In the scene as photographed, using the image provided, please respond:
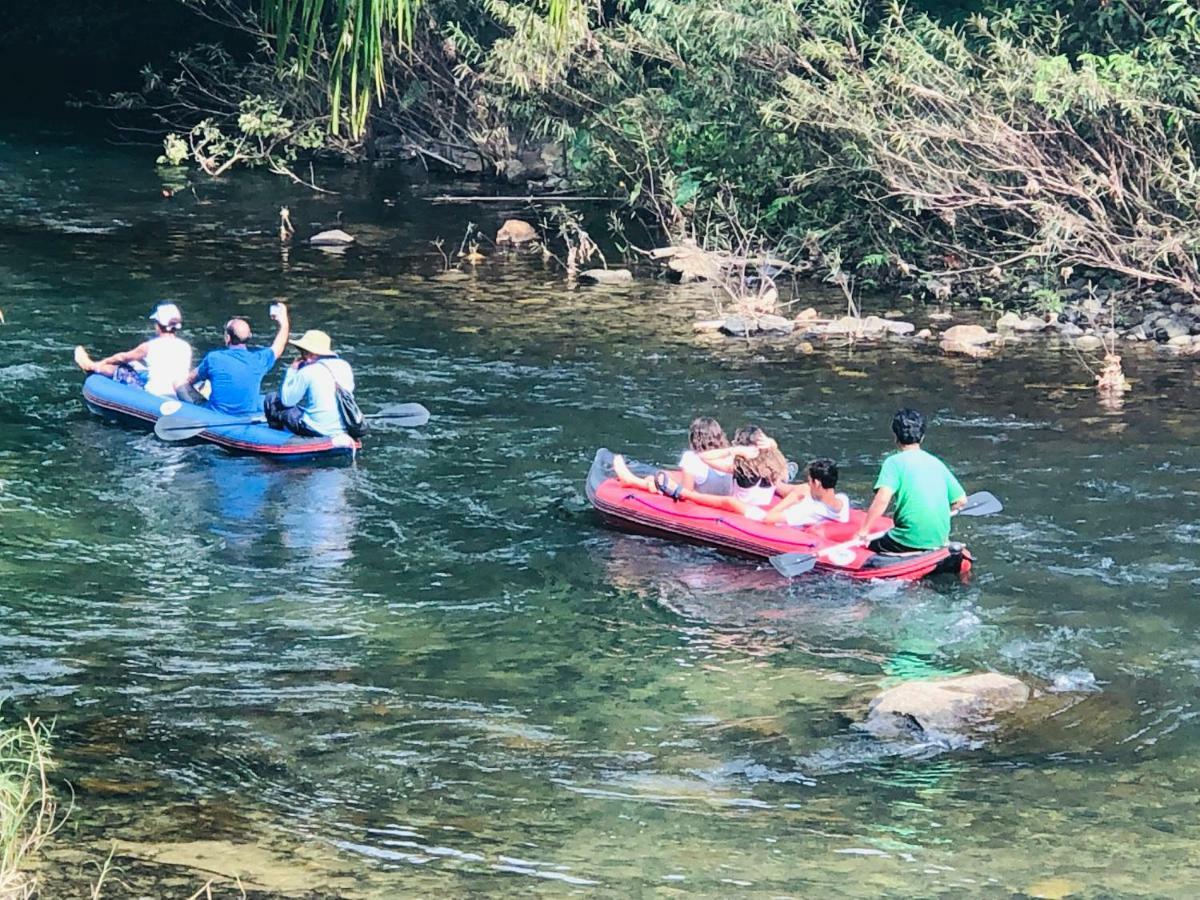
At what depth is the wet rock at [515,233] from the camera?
20312mm

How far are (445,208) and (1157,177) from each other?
10175 millimetres

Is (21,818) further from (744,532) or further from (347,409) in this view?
(347,409)

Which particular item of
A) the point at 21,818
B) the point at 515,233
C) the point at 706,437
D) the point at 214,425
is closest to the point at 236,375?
the point at 214,425

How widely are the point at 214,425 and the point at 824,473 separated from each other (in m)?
4.86

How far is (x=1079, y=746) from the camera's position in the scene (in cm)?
748

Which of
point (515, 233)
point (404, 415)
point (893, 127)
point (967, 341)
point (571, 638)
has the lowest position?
point (571, 638)

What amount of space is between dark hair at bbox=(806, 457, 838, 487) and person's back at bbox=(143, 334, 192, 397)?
218 inches

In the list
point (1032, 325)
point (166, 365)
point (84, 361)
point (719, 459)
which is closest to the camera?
point (719, 459)

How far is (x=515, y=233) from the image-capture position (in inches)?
803

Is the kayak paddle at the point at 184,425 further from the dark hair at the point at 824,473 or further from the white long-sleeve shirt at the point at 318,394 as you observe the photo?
the dark hair at the point at 824,473

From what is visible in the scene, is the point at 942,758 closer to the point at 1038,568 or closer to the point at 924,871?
the point at 924,871

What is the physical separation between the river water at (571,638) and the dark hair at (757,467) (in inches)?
23.8

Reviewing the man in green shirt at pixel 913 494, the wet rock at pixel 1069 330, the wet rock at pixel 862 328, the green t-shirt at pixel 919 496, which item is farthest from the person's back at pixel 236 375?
the wet rock at pixel 1069 330

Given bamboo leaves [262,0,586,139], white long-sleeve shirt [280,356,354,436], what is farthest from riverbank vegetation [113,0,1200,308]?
bamboo leaves [262,0,586,139]
